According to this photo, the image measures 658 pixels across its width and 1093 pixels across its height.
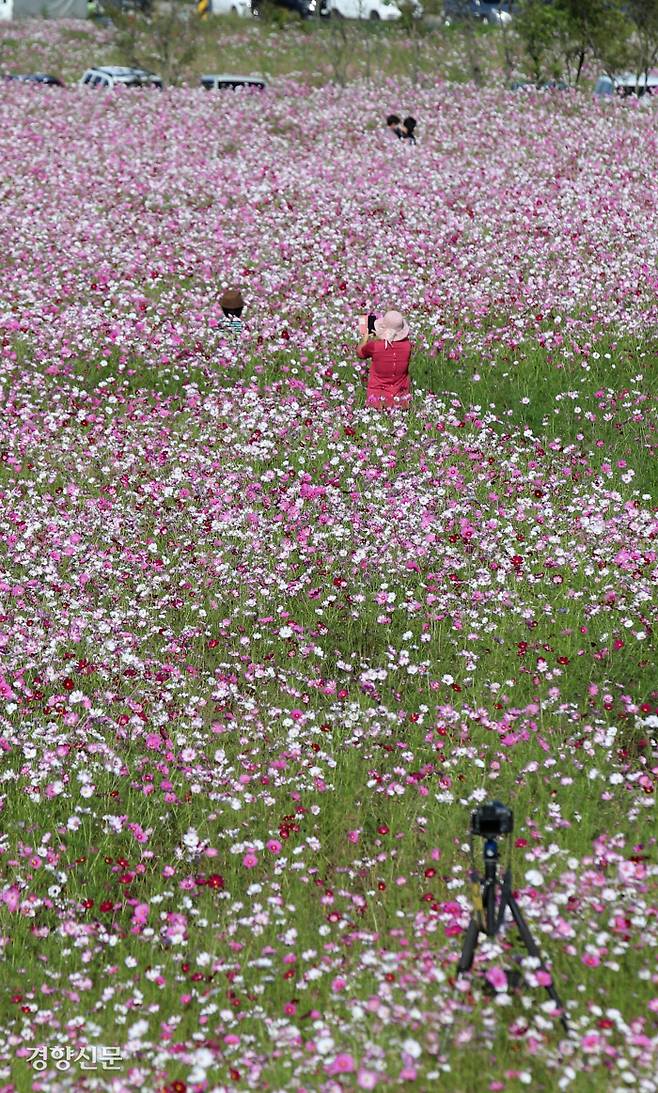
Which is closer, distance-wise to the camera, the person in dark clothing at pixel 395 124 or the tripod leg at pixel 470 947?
the tripod leg at pixel 470 947

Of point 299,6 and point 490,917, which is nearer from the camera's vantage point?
point 490,917

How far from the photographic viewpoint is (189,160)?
28.0 metres

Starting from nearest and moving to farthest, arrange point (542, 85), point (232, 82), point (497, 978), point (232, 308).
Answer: point (497, 978)
point (232, 308)
point (542, 85)
point (232, 82)

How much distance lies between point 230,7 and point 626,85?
26.9m

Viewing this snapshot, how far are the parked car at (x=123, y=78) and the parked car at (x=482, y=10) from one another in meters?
12.4

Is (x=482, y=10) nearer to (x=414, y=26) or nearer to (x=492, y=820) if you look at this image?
(x=414, y=26)

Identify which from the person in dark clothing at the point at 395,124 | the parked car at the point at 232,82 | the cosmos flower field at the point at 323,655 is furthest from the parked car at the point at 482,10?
the cosmos flower field at the point at 323,655

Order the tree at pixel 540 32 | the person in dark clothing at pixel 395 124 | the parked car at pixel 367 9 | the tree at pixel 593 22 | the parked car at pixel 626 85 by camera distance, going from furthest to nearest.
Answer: the parked car at pixel 367 9 → the tree at pixel 540 32 → the parked car at pixel 626 85 → the tree at pixel 593 22 → the person in dark clothing at pixel 395 124

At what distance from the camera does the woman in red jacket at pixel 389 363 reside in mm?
14969

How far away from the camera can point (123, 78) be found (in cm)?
3894

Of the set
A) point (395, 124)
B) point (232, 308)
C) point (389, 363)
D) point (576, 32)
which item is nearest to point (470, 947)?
point (389, 363)

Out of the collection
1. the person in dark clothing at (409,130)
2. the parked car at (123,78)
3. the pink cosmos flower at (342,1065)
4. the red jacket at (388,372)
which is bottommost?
the pink cosmos flower at (342,1065)

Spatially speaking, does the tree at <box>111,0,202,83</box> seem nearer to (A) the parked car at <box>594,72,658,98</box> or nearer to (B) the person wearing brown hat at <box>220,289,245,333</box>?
(A) the parked car at <box>594,72,658,98</box>

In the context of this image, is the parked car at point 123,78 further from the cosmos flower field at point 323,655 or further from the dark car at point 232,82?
the cosmos flower field at point 323,655
